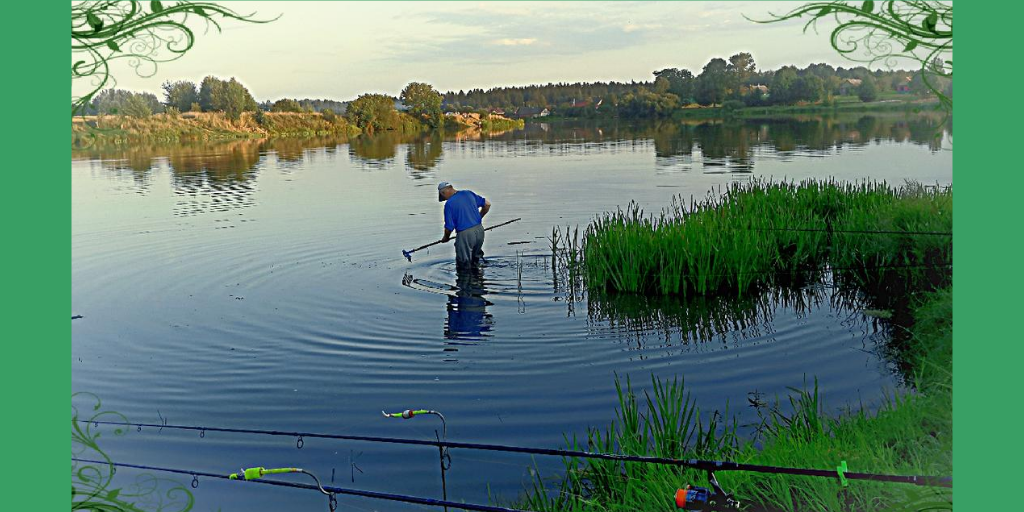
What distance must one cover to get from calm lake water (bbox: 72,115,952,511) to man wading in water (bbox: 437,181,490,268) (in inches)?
21.3

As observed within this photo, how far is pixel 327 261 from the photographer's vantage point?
1836cm

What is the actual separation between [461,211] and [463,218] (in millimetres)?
154

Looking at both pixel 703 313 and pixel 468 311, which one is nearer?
pixel 703 313

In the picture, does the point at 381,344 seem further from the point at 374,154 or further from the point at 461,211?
the point at 374,154

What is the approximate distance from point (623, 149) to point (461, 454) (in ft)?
150

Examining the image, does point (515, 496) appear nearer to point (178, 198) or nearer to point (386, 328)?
point (386, 328)

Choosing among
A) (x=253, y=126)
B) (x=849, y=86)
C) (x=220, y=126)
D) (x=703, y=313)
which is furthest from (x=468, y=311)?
(x=253, y=126)

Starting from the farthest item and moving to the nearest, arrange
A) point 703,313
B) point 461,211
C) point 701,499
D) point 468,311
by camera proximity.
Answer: point 461,211 < point 468,311 < point 703,313 < point 701,499

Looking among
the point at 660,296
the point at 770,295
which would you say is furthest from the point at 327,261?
the point at 770,295

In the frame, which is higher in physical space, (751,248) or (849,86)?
(849,86)

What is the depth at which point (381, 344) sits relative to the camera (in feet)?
39.7

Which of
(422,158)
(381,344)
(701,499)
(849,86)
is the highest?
(422,158)

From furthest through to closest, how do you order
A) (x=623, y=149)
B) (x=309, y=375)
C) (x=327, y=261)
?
(x=623, y=149) → (x=327, y=261) → (x=309, y=375)

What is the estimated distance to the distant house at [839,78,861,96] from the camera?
11.7 meters
